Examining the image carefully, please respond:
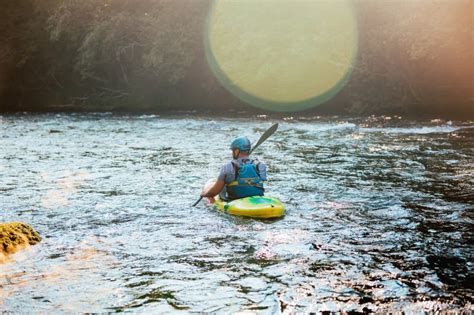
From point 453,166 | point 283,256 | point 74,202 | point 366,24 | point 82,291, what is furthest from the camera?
point 366,24

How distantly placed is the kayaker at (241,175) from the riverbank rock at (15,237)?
285 cm

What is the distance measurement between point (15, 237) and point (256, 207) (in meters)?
3.41

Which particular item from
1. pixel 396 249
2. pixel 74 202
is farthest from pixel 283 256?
pixel 74 202

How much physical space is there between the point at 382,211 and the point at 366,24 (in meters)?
21.3

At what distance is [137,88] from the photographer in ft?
108

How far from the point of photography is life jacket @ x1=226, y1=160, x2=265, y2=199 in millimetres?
8500

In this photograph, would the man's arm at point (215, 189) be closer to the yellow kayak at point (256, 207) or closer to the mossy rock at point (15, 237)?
the yellow kayak at point (256, 207)

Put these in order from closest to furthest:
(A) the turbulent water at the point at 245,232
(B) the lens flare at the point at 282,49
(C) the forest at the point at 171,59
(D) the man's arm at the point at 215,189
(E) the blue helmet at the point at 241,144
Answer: (A) the turbulent water at the point at 245,232 < (E) the blue helmet at the point at 241,144 < (D) the man's arm at the point at 215,189 < (C) the forest at the point at 171,59 < (B) the lens flare at the point at 282,49

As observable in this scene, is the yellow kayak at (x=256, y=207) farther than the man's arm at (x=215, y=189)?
No

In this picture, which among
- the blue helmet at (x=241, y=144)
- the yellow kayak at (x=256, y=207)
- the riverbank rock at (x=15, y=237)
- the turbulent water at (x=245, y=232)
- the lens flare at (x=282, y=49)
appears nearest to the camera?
the turbulent water at (x=245, y=232)

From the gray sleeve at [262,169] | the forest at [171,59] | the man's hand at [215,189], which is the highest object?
the forest at [171,59]

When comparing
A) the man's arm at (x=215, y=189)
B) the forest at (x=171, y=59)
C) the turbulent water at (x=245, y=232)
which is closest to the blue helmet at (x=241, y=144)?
the man's arm at (x=215, y=189)

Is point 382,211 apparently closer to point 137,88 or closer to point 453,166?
point 453,166

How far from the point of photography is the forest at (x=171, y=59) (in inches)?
1008
